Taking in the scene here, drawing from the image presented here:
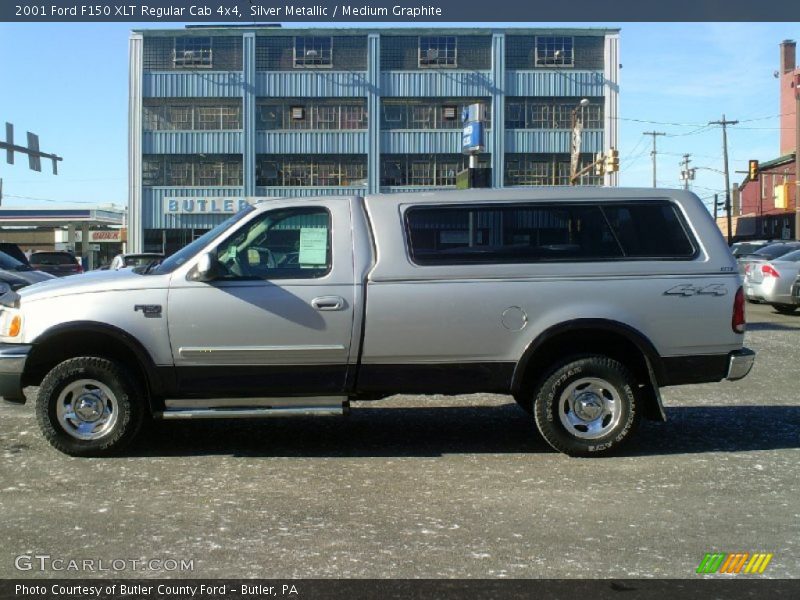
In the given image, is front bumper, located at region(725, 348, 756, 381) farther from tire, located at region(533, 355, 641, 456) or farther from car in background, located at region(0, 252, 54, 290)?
car in background, located at region(0, 252, 54, 290)

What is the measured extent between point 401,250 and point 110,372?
7.72 feet

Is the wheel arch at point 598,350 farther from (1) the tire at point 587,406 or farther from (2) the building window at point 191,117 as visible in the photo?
(2) the building window at point 191,117

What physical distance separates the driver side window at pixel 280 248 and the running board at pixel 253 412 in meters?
0.98

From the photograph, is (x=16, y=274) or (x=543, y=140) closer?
(x=16, y=274)

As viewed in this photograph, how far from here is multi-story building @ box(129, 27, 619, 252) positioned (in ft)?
143

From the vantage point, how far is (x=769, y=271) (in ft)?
60.4

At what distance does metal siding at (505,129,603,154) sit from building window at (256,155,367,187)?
25.7 feet

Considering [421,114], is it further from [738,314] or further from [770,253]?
[738,314]

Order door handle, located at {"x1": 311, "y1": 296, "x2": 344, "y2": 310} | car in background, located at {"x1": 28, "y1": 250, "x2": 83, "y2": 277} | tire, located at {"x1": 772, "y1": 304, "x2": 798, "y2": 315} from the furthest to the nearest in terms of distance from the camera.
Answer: car in background, located at {"x1": 28, "y1": 250, "x2": 83, "y2": 277}
tire, located at {"x1": 772, "y1": 304, "x2": 798, "y2": 315}
door handle, located at {"x1": 311, "y1": 296, "x2": 344, "y2": 310}

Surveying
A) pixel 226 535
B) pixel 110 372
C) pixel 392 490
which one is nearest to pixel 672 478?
pixel 392 490

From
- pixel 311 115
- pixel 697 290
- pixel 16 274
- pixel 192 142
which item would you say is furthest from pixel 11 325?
pixel 192 142
